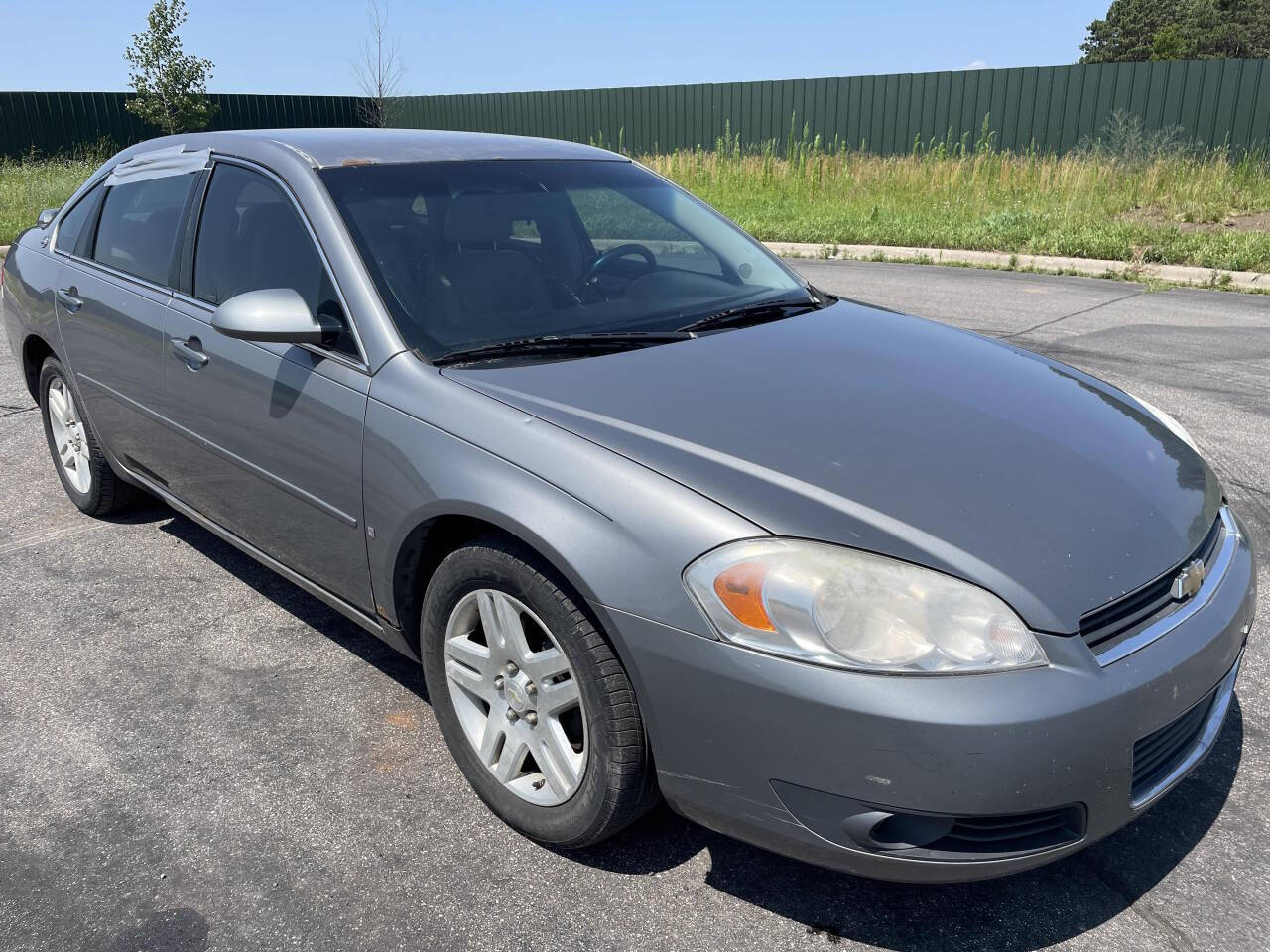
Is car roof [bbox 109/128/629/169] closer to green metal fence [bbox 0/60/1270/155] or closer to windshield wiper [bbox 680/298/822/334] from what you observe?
windshield wiper [bbox 680/298/822/334]

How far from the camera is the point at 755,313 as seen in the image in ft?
11.2

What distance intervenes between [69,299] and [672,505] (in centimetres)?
333

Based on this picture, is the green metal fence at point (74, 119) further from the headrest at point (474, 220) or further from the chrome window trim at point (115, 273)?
the headrest at point (474, 220)

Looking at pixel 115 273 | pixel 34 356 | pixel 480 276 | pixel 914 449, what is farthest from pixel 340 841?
pixel 34 356

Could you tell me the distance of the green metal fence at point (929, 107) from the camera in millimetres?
20391

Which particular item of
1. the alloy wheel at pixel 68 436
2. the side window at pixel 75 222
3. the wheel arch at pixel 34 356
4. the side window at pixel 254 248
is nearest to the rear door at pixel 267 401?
the side window at pixel 254 248

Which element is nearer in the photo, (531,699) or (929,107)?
(531,699)

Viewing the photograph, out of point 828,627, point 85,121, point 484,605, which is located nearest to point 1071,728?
point 828,627

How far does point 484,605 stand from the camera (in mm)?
2561

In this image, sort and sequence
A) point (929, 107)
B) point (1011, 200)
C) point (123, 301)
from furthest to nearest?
1. point (929, 107)
2. point (1011, 200)
3. point (123, 301)

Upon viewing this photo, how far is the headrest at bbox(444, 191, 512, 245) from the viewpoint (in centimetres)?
323

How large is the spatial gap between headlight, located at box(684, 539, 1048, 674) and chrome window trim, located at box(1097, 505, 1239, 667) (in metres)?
0.21

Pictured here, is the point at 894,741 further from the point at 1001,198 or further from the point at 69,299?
the point at 1001,198

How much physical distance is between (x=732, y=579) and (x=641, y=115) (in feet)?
94.4
